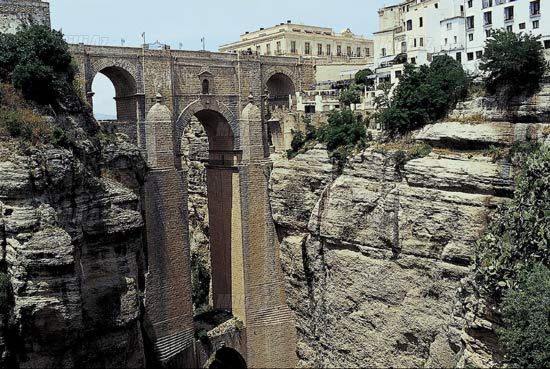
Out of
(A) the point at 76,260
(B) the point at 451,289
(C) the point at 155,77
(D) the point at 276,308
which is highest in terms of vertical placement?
(C) the point at 155,77

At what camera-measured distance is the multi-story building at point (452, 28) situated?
28.5 m

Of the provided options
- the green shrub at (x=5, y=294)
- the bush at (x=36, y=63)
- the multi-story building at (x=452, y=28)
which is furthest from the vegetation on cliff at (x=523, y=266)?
the bush at (x=36, y=63)

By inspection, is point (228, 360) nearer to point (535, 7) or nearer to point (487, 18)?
point (487, 18)

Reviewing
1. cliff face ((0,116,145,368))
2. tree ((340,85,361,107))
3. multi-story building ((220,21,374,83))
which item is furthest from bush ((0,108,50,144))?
multi-story building ((220,21,374,83))

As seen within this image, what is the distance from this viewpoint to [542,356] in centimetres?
1541

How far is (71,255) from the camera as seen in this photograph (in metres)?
18.3

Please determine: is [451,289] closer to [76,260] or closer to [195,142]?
[76,260]

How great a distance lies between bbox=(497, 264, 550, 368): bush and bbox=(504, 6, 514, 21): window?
1656 centimetres

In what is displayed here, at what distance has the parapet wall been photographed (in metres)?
23.0

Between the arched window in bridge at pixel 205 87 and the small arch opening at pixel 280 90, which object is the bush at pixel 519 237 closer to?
the arched window in bridge at pixel 205 87

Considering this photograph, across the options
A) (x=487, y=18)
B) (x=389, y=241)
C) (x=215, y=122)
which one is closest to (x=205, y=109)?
(x=215, y=122)

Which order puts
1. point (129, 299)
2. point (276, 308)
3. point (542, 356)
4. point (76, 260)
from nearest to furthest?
point (542, 356)
point (76, 260)
point (129, 299)
point (276, 308)

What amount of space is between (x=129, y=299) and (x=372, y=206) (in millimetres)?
11063

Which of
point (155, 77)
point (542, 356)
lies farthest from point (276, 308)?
point (542, 356)
